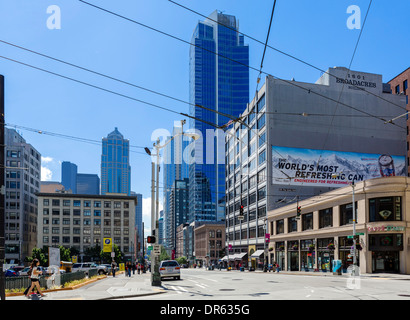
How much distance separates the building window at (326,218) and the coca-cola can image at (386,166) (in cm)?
2730

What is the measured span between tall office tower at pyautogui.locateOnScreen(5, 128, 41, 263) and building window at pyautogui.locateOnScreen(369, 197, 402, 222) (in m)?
108

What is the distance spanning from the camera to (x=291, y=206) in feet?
213

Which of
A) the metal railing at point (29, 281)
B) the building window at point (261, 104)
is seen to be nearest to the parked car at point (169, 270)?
the metal railing at point (29, 281)

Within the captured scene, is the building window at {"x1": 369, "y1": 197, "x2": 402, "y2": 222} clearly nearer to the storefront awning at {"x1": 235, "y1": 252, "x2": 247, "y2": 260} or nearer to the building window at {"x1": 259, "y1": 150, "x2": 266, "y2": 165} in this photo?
the building window at {"x1": 259, "y1": 150, "x2": 266, "y2": 165}

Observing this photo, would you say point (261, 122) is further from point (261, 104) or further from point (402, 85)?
point (402, 85)

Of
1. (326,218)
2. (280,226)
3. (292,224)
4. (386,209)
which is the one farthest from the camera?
(280,226)

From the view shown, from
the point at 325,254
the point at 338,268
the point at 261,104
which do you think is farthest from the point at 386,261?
the point at 261,104

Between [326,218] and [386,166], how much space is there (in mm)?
29455

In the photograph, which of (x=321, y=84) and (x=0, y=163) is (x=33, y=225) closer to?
(x=321, y=84)

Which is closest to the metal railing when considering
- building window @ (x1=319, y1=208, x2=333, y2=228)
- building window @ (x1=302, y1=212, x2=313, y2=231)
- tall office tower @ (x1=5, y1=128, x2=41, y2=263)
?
building window @ (x1=319, y1=208, x2=333, y2=228)

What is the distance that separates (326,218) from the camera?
5475 centimetres

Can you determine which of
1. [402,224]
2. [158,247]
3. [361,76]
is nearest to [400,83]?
[361,76]
